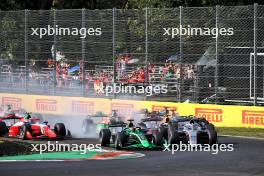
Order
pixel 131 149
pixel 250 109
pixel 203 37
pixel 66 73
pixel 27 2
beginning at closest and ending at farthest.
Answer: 1. pixel 131 149
2. pixel 250 109
3. pixel 203 37
4. pixel 66 73
5. pixel 27 2

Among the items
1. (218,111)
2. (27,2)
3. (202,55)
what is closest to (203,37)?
(202,55)

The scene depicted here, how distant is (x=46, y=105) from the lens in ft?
93.3

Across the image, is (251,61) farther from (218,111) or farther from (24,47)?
(24,47)

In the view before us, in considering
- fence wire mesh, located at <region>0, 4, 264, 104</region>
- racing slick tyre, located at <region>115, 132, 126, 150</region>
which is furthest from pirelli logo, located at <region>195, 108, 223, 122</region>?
racing slick tyre, located at <region>115, 132, 126, 150</region>

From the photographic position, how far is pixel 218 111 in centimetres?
2436

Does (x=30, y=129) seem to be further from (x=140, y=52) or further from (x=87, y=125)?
(x=140, y=52)

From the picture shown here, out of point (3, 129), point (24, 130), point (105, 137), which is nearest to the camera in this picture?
point (105, 137)

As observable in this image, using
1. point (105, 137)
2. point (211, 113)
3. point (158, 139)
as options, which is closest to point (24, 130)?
point (105, 137)

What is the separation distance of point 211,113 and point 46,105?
6.97 meters

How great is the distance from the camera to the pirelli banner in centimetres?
2367

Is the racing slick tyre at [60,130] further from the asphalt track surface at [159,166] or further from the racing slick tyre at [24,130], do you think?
the asphalt track surface at [159,166]

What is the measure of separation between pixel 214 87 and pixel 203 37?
1.74 metres

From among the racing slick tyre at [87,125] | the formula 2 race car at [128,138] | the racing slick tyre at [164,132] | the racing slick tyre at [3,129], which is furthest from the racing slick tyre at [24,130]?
the racing slick tyre at [164,132]

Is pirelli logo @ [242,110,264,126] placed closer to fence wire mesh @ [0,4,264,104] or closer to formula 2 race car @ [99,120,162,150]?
fence wire mesh @ [0,4,264,104]
